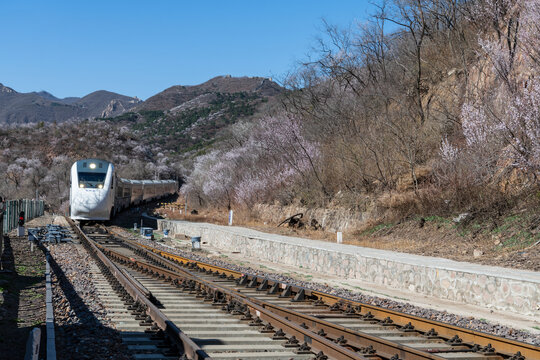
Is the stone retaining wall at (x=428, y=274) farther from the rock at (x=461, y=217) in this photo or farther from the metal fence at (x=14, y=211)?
the metal fence at (x=14, y=211)

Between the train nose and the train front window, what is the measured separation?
296mm

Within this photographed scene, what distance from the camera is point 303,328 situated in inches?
293

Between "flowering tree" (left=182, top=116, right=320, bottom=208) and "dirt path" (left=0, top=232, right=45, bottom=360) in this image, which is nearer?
"dirt path" (left=0, top=232, right=45, bottom=360)

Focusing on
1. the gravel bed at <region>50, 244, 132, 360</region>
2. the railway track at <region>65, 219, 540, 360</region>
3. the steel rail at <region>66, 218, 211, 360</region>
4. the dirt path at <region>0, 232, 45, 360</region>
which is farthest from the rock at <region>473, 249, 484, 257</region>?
the dirt path at <region>0, 232, 45, 360</region>

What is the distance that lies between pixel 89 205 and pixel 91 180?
1347 mm

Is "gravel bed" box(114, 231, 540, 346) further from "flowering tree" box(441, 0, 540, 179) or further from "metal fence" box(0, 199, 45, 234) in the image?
"metal fence" box(0, 199, 45, 234)

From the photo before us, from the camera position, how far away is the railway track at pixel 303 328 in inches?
266

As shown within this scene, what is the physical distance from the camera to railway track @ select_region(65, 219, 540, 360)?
6.76 metres

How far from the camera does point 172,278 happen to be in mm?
13398

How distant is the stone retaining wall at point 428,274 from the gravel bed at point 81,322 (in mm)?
6772

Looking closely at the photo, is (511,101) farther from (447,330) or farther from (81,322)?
(81,322)

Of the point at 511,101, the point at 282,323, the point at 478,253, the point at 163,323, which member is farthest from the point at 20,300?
the point at 511,101

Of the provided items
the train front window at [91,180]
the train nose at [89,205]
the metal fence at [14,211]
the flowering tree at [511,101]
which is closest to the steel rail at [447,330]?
the flowering tree at [511,101]

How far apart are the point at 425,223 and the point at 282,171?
50.3 feet
